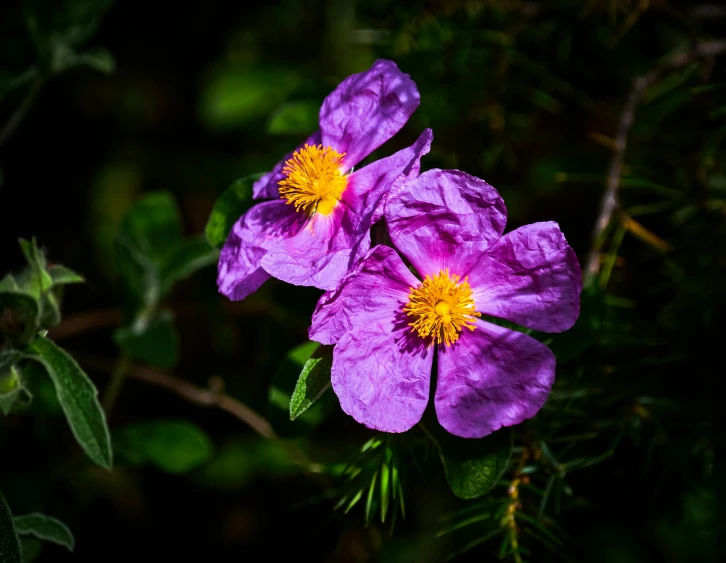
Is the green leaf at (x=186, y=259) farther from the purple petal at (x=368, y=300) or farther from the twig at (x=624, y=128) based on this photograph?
the twig at (x=624, y=128)

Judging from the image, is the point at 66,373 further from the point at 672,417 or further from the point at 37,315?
the point at 672,417

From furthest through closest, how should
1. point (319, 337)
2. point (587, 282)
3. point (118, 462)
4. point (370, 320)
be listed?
point (118, 462) < point (587, 282) < point (370, 320) < point (319, 337)

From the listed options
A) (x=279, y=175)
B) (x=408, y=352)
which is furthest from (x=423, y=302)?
(x=279, y=175)

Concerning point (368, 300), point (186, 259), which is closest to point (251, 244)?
point (368, 300)

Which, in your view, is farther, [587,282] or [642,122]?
[642,122]

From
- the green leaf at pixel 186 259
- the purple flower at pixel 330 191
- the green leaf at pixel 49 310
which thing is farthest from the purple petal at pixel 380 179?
the green leaf at pixel 49 310

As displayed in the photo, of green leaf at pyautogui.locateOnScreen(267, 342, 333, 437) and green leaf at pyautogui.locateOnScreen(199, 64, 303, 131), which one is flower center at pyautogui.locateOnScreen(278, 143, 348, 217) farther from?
green leaf at pyautogui.locateOnScreen(199, 64, 303, 131)

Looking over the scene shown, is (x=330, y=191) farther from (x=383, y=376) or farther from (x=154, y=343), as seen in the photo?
(x=154, y=343)
